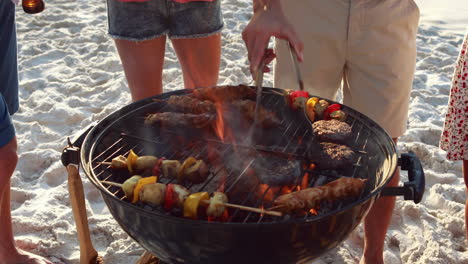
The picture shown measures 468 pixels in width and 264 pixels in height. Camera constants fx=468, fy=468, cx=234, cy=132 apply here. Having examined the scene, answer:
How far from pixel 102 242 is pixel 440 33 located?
236 inches

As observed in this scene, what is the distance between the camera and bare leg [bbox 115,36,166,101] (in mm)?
3300

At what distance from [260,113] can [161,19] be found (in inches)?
50.0

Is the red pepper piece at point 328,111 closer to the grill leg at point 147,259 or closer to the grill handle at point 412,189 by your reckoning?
the grill handle at point 412,189

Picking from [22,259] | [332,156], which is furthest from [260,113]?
[22,259]

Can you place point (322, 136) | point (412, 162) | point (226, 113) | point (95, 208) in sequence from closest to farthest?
point (412, 162), point (322, 136), point (226, 113), point (95, 208)

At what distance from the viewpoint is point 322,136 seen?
2.35 m

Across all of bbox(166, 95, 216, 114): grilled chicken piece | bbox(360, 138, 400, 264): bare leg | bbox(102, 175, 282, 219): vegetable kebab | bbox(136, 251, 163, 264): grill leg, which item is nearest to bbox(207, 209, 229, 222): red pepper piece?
bbox(102, 175, 282, 219): vegetable kebab

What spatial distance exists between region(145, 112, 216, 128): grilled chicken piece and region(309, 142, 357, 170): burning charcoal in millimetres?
571

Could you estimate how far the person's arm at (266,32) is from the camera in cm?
207

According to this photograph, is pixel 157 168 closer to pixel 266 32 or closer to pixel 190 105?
pixel 190 105

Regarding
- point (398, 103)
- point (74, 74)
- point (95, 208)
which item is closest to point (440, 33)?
point (398, 103)

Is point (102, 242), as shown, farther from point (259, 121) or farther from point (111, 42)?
point (111, 42)

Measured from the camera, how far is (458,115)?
286 centimetres

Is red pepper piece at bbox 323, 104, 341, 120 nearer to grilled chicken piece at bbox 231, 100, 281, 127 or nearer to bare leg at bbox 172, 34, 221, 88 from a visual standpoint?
grilled chicken piece at bbox 231, 100, 281, 127
